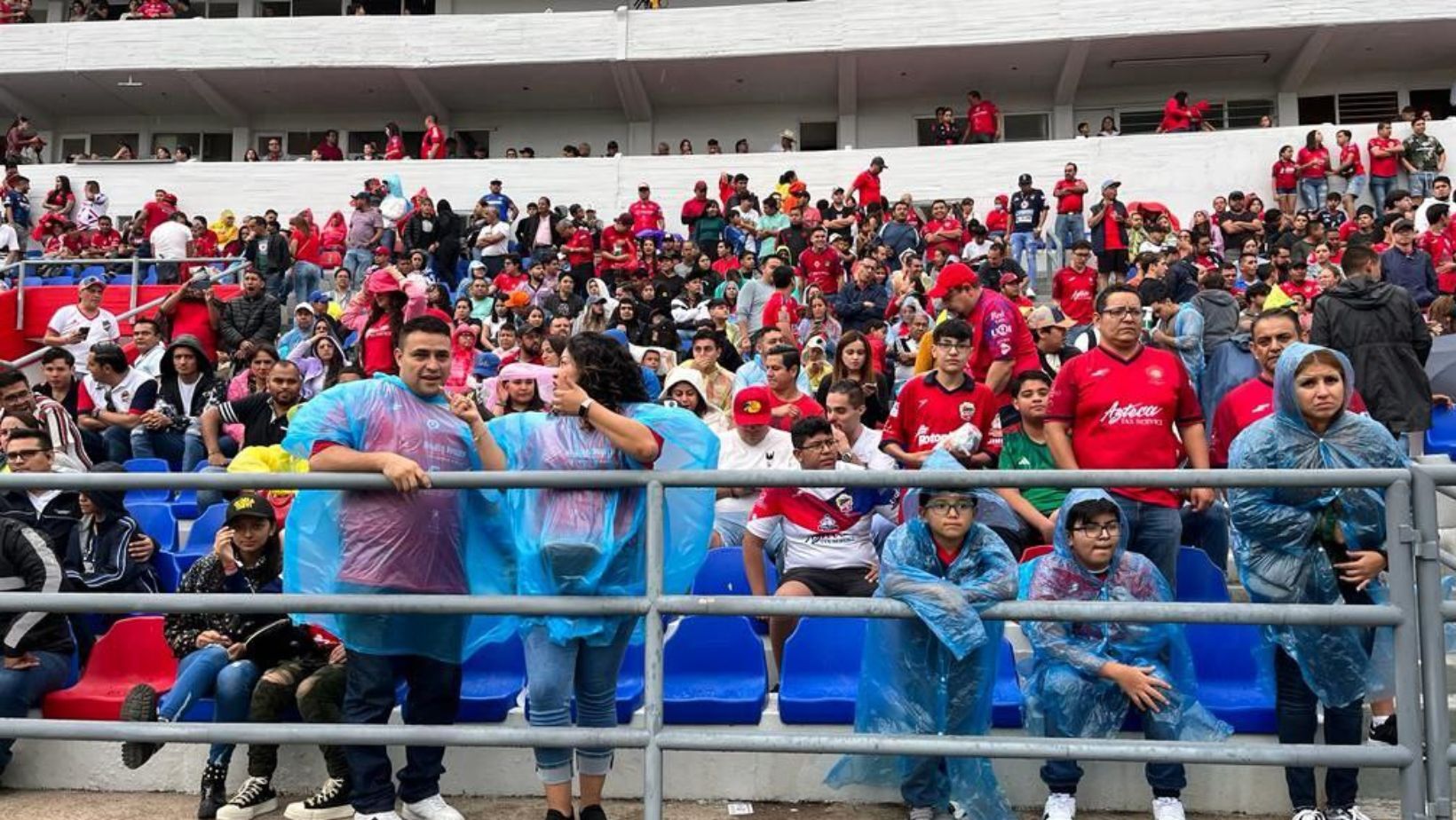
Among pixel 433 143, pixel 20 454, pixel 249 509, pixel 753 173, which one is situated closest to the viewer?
pixel 249 509

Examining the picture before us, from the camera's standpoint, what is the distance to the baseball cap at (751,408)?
236 inches

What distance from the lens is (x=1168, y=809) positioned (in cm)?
374

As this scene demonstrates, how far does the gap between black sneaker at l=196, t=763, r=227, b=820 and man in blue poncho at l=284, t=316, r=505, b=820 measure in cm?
62

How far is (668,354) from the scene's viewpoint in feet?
32.1

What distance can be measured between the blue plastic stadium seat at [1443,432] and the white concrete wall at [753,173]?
1085cm

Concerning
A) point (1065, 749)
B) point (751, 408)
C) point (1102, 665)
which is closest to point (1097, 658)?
point (1102, 665)

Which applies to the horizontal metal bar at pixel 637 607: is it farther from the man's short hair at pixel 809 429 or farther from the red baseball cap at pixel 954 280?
the red baseball cap at pixel 954 280

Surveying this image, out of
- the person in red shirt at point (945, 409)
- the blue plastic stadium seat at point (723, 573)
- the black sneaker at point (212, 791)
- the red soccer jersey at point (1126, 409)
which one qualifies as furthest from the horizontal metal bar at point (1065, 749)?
the person in red shirt at point (945, 409)

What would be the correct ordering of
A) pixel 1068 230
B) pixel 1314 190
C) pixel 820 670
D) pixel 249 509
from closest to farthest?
pixel 249 509
pixel 820 670
pixel 1068 230
pixel 1314 190

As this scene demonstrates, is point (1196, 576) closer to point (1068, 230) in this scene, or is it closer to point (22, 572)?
point (22, 572)

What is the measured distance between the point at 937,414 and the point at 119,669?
3779 millimetres

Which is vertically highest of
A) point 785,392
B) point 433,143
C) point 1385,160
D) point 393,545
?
point 433,143

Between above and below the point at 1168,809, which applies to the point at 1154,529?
above

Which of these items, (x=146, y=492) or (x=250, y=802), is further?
(x=146, y=492)
